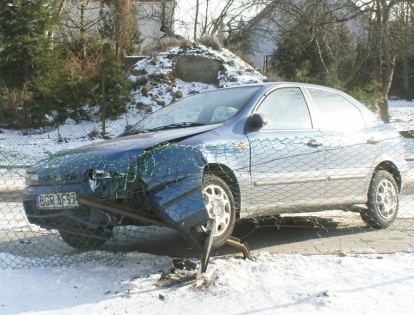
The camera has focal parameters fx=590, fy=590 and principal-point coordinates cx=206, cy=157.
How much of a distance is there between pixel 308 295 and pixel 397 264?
1071 mm

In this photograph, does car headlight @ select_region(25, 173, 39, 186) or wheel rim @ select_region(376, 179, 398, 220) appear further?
wheel rim @ select_region(376, 179, 398, 220)

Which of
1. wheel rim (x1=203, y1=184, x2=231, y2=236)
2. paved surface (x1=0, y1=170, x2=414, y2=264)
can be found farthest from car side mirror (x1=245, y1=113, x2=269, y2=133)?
paved surface (x1=0, y1=170, x2=414, y2=264)

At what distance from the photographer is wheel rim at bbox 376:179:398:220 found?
6.59 m

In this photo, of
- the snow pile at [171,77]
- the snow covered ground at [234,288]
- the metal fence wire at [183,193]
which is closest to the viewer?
the snow covered ground at [234,288]

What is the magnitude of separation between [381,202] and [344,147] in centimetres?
83

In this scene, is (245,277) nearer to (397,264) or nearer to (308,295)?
(308,295)

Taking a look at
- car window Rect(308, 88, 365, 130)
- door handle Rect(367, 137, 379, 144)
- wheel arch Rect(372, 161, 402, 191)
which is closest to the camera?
car window Rect(308, 88, 365, 130)

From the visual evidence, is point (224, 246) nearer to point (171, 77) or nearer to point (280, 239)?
point (280, 239)

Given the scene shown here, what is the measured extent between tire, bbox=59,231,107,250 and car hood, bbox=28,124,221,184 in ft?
1.85

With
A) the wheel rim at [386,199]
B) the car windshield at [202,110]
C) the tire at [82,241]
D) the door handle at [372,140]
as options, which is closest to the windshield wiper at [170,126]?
the car windshield at [202,110]

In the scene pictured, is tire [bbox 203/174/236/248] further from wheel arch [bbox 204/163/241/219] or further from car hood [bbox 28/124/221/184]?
car hood [bbox 28/124/221/184]

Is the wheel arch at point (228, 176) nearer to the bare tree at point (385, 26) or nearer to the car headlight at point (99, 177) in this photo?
the car headlight at point (99, 177)

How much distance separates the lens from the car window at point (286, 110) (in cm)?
600

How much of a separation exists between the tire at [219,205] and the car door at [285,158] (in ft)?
1.23
